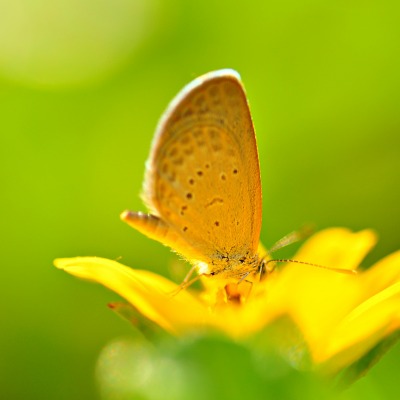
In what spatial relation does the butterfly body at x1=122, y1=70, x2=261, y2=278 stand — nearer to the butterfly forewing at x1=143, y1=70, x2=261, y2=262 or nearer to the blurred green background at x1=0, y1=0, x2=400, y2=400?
the butterfly forewing at x1=143, y1=70, x2=261, y2=262

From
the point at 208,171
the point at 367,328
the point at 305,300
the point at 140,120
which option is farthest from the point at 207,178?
the point at 140,120

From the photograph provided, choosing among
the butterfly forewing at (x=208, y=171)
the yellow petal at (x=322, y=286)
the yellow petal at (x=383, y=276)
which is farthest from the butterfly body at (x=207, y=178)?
the yellow petal at (x=383, y=276)

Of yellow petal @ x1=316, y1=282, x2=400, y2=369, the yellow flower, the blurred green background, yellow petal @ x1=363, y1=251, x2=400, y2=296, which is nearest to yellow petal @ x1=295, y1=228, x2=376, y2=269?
the yellow flower

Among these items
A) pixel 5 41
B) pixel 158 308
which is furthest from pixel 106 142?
pixel 158 308

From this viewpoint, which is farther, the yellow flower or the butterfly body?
the butterfly body

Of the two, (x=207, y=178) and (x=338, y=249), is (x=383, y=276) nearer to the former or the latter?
(x=338, y=249)

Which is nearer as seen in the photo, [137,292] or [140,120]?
[137,292]
